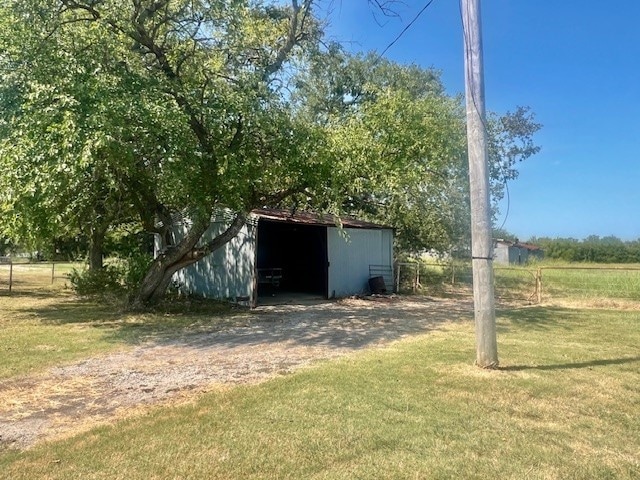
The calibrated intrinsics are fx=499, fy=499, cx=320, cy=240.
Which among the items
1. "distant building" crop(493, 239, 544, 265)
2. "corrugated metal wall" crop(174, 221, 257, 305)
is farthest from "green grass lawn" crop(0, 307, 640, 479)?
"distant building" crop(493, 239, 544, 265)

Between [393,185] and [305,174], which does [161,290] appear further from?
[393,185]

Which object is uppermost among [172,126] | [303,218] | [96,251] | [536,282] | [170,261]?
[172,126]

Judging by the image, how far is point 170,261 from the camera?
11617 mm

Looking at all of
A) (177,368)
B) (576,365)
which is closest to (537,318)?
(576,365)

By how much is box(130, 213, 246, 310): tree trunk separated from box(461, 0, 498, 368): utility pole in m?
6.59

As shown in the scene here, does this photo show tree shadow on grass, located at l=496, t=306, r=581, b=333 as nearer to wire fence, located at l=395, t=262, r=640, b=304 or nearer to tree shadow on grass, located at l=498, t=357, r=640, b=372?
wire fence, located at l=395, t=262, r=640, b=304

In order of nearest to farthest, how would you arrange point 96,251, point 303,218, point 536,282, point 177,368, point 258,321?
point 177,368 < point 258,321 < point 536,282 < point 303,218 < point 96,251

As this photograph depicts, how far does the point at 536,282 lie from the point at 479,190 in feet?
32.8

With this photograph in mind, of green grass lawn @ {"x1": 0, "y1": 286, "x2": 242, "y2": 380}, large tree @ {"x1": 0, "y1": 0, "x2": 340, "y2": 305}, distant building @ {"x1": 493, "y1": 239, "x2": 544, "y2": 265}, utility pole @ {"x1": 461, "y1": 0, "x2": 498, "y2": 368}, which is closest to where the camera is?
utility pole @ {"x1": 461, "y1": 0, "x2": 498, "y2": 368}

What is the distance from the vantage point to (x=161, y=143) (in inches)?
337

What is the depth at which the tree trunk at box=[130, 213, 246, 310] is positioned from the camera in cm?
1145

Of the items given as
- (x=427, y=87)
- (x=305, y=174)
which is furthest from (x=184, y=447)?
(x=427, y=87)

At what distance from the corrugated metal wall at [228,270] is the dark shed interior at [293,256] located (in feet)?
9.58

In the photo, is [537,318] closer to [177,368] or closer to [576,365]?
[576,365]
